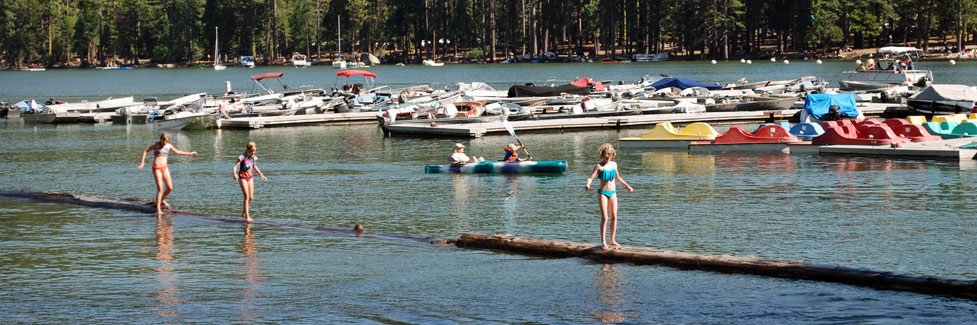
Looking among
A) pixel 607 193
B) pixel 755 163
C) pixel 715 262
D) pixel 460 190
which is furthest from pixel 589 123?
pixel 715 262

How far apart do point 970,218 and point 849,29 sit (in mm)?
129886

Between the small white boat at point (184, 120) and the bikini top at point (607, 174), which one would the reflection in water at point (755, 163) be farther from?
the small white boat at point (184, 120)

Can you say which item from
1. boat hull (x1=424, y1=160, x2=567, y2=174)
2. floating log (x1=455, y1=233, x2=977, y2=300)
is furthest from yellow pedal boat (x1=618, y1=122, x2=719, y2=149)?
floating log (x1=455, y1=233, x2=977, y2=300)

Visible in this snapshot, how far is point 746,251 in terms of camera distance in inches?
717

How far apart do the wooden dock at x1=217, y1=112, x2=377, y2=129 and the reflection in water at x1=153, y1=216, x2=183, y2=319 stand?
33735 mm

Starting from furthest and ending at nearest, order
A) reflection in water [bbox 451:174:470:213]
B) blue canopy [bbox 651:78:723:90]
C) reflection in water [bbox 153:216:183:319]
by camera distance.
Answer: blue canopy [bbox 651:78:723:90]
reflection in water [bbox 451:174:470:213]
reflection in water [bbox 153:216:183:319]

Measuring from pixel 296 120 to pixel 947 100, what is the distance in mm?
33809

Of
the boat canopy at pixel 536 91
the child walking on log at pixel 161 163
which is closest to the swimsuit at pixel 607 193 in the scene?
the child walking on log at pixel 161 163

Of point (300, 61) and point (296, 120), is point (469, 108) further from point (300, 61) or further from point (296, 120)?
point (300, 61)

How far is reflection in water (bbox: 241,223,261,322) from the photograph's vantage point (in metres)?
14.2

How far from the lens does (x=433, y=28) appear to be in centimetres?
18175

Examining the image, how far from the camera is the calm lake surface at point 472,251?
14.2 m

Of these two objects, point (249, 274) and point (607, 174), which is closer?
point (607, 174)

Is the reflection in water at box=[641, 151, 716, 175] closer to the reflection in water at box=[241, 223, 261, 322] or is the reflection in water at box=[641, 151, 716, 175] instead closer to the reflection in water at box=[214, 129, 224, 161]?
the reflection in water at box=[241, 223, 261, 322]
